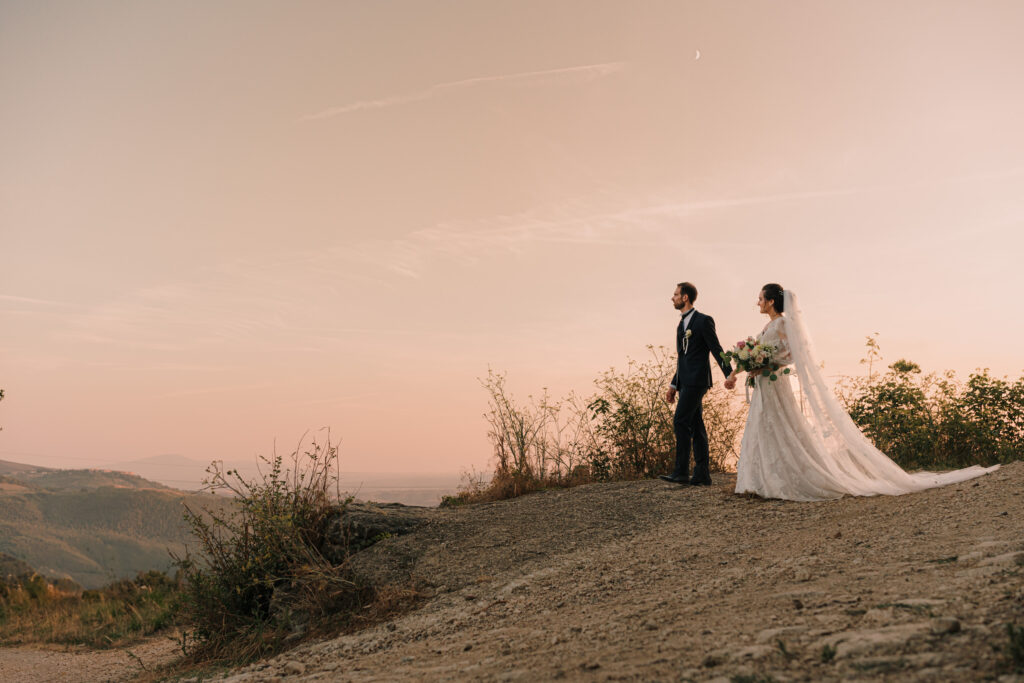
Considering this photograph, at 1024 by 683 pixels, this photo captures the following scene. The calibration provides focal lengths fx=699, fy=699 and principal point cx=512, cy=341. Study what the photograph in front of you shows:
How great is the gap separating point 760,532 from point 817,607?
2.97 meters

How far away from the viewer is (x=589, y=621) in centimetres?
434

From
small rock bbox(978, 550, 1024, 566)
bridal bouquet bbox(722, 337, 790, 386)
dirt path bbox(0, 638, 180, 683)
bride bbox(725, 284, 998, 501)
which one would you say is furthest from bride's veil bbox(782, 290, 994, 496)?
dirt path bbox(0, 638, 180, 683)

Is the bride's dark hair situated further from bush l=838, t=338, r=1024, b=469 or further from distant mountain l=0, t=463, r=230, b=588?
distant mountain l=0, t=463, r=230, b=588

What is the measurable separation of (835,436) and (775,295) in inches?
71.4

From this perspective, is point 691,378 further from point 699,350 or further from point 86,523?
point 86,523

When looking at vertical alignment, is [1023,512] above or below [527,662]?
above

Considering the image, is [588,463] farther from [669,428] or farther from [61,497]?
[61,497]

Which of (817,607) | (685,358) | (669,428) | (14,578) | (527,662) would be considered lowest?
(14,578)

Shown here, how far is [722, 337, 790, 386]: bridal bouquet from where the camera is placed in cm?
839

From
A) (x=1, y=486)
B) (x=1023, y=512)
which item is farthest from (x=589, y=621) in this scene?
(x=1, y=486)

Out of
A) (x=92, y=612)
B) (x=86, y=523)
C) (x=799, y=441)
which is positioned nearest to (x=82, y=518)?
(x=86, y=523)

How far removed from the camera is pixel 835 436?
8.28 m

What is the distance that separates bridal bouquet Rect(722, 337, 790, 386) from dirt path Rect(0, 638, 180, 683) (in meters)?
7.12

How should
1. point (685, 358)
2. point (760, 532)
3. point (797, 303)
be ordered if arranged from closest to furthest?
point (760, 532) < point (797, 303) < point (685, 358)
